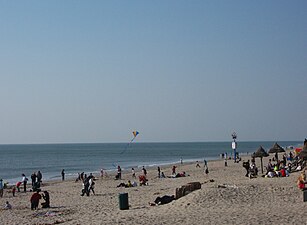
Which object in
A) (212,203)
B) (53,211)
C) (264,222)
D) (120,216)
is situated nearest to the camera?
(264,222)

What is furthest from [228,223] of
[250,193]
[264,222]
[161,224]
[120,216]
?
[250,193]

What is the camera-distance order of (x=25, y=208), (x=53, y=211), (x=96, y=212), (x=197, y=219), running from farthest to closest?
1. (x=25, y=208)
2. (x=53, y=211)
3. (x=96, y=212)
4. (x=197, y=219)

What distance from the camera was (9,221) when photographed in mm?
15562

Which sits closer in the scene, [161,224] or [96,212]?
[161,224]

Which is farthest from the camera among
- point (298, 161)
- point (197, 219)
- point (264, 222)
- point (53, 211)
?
point (298, 161)

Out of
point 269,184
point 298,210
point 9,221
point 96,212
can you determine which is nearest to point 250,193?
point 269,184

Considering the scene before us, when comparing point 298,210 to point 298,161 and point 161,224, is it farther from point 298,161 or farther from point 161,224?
point 298,161

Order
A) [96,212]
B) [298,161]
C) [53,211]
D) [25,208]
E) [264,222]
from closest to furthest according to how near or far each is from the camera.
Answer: [264,222]
[96,212]
[53,211]
[25,208]
[298,161]

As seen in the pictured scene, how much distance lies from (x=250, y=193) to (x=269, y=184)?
2.01m

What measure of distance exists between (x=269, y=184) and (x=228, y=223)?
7033mm

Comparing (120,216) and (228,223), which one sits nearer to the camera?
(228,223)

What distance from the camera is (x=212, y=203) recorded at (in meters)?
14.9

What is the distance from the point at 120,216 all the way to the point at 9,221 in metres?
4.43

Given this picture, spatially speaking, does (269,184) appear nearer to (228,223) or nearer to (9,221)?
(228,223)
